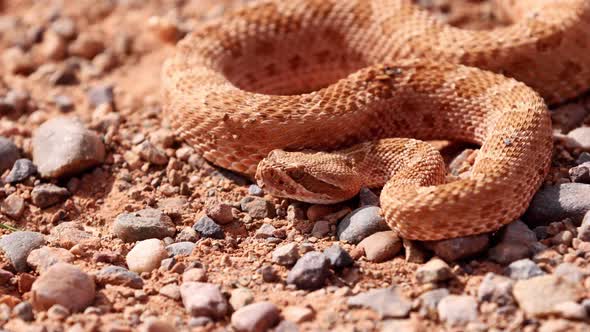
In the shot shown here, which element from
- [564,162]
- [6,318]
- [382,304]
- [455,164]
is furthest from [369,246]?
[6,318]

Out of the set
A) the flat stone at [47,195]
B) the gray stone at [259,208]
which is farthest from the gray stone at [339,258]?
the flat stone at [47,195]

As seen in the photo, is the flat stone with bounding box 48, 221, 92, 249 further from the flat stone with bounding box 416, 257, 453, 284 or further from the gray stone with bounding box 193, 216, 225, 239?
the flat stone with bounding box 416, 257, 453, 284

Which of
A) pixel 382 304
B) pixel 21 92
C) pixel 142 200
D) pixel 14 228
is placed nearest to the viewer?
pixel 382 304

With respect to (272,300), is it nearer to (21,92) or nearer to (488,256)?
(488,256)

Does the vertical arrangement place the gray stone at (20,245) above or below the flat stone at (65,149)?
below

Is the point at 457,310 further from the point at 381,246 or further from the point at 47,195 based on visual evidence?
the point at 47,195

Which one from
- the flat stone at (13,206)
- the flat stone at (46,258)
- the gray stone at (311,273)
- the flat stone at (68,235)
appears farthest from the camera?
the flat stone at (13,206)

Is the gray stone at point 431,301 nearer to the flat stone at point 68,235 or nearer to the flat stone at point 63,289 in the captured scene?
the flat stone at point 63,289

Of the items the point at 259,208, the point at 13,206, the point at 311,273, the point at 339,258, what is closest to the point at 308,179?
the point at 259,208
